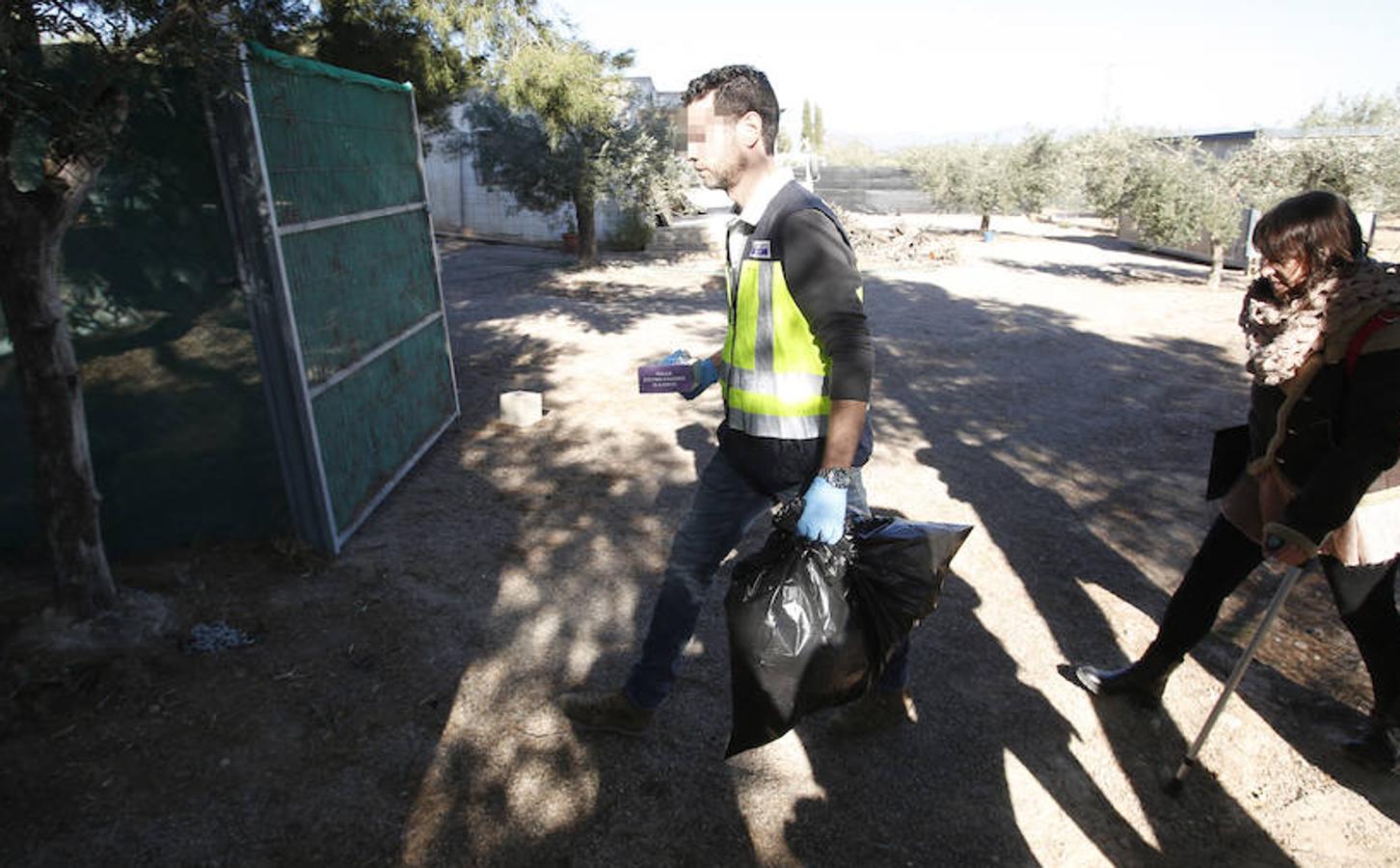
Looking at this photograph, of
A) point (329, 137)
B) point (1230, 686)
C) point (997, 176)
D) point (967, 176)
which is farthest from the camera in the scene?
point (967, 176)

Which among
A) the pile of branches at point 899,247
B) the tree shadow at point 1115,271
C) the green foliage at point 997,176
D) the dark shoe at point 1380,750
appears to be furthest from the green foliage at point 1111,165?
the dark shoe at point 1380,750

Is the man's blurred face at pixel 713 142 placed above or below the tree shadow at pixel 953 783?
above

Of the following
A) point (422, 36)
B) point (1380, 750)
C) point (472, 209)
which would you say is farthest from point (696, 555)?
point (472, 209)

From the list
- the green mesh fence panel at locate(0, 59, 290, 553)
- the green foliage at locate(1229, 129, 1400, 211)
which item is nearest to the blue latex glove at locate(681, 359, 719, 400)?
the green mesh fence panel at locate(0, 59, 290, 553)

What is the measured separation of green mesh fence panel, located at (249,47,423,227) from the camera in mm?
3512

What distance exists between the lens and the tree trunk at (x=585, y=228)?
1451 cm

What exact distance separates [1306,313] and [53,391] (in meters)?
4.14

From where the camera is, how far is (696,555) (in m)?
2.56

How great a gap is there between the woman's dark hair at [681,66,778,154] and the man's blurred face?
0.8 inches

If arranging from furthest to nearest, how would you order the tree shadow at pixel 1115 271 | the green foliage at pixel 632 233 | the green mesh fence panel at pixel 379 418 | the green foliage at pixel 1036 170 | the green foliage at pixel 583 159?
the green foliage at pixel 1036 170 → the green foliage at pixel 632 233 → the tree shadow at pixel 1115 271 → the green foliage at pixel 583 159 → the green mesh fence panel at pixel 379 418

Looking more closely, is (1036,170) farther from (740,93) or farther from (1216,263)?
(740,93)

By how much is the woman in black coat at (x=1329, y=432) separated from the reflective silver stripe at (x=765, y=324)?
1.48 meters

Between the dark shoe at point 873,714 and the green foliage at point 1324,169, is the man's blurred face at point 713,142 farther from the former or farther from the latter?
the green foliage at point 1324,169

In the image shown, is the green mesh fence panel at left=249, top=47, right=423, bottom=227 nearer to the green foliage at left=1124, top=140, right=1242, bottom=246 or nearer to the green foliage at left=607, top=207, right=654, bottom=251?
the green foliage at left=607, top=207, right=654, bottom=251
